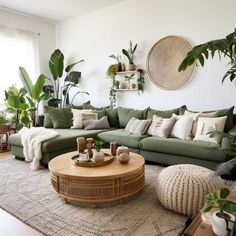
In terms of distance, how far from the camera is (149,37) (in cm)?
436

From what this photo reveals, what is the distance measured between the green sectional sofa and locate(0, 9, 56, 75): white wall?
1.87 m

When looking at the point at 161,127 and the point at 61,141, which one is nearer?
the point at 61,141

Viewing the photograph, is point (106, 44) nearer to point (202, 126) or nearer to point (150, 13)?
point (150, 13)

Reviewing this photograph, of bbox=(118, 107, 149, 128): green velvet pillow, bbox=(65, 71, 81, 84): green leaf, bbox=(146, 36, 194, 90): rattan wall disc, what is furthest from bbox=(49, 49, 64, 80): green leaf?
bbox=(146, 36, 194, 90): rattan wall disc

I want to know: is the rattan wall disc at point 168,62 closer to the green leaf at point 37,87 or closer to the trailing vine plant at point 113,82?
the trailing vine plant at point 113,82

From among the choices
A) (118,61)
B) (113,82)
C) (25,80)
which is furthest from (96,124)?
(25,80)

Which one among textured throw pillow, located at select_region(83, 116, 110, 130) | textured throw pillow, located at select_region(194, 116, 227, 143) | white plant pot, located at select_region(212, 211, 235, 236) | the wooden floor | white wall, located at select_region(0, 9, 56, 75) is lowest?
the wooden floor

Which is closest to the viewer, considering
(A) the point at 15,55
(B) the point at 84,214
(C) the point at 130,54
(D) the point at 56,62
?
(B) the point at 84,214

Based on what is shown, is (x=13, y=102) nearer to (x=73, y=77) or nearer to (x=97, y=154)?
(x=73, y=77)

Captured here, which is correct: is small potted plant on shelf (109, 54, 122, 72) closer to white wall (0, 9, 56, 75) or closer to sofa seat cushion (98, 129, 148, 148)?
sofa seat cushion (98, 129, 148, 148)

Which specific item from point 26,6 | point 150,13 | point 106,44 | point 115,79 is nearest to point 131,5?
point 150,13

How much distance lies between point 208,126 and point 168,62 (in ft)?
5.05

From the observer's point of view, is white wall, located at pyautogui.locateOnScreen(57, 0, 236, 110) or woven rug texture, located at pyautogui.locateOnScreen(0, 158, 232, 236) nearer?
woven rug texture, located at pyautogui.locateOnScreen(0, 158, 232, 236)

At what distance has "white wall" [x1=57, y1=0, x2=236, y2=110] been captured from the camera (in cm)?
369
